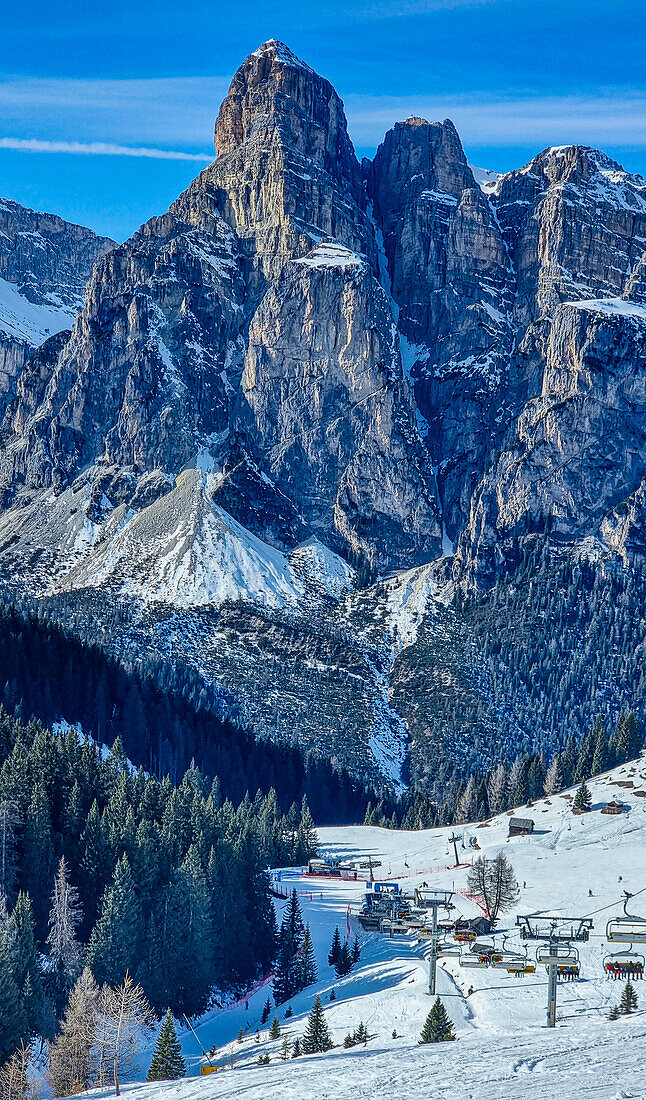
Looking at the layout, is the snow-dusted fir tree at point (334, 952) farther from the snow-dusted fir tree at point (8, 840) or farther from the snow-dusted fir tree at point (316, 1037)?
the snow-dusted fir tree at point (316, 1037)

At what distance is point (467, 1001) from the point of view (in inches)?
3561

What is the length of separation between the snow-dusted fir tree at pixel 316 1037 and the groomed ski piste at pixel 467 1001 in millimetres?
2213

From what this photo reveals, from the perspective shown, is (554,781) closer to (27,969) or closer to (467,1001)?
(467,1001)

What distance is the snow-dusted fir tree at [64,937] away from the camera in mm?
97812

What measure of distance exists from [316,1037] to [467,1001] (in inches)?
611

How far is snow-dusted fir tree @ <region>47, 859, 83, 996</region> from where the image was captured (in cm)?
9781

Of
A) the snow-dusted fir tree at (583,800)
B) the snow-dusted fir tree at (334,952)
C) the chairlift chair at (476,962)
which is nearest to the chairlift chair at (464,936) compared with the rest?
the chairlift chair at (476,962)

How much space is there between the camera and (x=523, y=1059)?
2206 inches

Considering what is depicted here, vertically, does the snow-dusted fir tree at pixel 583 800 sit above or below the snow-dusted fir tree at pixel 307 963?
above

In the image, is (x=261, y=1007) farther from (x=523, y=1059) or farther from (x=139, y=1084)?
(x=523, y=1059)

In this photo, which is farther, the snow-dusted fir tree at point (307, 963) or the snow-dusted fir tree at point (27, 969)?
the snow-dusted fir tree at point (307, 963)

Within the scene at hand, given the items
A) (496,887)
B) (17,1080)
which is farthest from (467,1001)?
(17,1080)

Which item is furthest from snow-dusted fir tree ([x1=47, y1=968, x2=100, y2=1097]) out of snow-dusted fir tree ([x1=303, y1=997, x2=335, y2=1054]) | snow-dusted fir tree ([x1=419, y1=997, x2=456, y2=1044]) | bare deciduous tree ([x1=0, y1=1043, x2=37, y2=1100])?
snow-dusted fir tree ([x1=419, y1=997, x2=456, y2=1044])

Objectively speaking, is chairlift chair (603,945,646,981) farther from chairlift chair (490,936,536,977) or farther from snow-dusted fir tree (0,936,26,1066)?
snow-dusted fir tree (0,936,26,1066)
